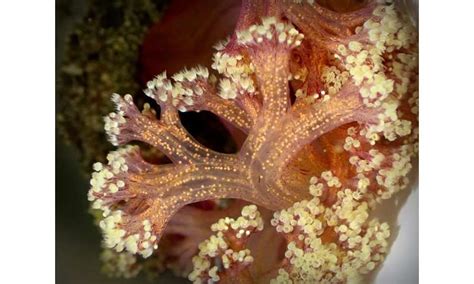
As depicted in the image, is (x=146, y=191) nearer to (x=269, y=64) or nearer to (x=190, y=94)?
(x=190, y=94)

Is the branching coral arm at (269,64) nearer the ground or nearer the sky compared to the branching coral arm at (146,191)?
nearer the sky

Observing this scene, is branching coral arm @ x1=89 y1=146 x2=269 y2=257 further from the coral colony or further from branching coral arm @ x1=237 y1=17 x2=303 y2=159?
branching coral arm @ x1=237 y1=17 x2=303 y2=159

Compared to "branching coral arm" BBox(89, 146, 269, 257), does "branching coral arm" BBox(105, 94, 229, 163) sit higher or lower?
higher

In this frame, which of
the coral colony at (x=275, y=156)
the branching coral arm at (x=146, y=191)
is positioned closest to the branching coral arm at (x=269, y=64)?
the coral colony at (x=275, y=156)

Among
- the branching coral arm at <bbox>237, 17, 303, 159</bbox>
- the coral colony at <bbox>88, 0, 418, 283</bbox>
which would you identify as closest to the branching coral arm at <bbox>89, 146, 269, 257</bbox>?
the coral colony at <bbox>88, 0, 418, 283</bbox>

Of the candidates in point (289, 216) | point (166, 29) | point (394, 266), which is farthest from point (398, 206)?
point (166, 29)

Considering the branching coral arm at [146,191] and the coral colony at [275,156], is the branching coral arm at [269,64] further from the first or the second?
the branching coral arm at [146,191]

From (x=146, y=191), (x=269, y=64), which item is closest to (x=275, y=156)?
(x=269, y=64)

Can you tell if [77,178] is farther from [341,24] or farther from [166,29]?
[341,24]
